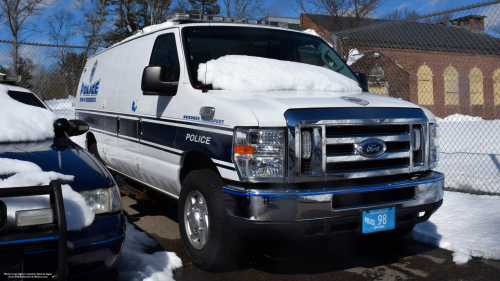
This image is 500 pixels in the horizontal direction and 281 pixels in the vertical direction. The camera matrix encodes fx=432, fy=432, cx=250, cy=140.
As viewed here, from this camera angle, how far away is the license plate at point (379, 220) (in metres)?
3.21

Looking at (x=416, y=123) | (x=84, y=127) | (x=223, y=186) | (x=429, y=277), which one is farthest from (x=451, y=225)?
(x=84, y=127)

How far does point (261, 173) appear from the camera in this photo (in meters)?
3.02

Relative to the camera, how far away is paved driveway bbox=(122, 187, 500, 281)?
141 inches

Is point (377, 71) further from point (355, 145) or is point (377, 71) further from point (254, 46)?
point (355, 145)

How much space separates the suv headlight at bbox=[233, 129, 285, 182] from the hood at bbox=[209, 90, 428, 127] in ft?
0.28

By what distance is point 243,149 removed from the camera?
3.06 metres

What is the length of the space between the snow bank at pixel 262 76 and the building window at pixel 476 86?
8418mm

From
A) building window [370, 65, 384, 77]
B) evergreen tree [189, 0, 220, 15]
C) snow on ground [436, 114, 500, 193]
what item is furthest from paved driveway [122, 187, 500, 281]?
evergreen tree [189, 0, 220, 15]

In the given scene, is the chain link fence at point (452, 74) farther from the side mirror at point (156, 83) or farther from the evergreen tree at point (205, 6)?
the evergreen tree at point (205, 6)

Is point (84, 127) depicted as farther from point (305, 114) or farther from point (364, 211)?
point (364, 211)

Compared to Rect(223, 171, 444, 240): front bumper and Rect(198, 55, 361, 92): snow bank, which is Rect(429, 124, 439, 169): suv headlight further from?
Rect(198, 55, 361, 92): snow bank

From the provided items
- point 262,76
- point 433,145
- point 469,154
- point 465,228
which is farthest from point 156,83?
point 469,154

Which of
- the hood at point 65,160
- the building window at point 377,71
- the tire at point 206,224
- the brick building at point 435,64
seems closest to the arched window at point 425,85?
the brick building at point 435,64

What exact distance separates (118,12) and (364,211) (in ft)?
118
